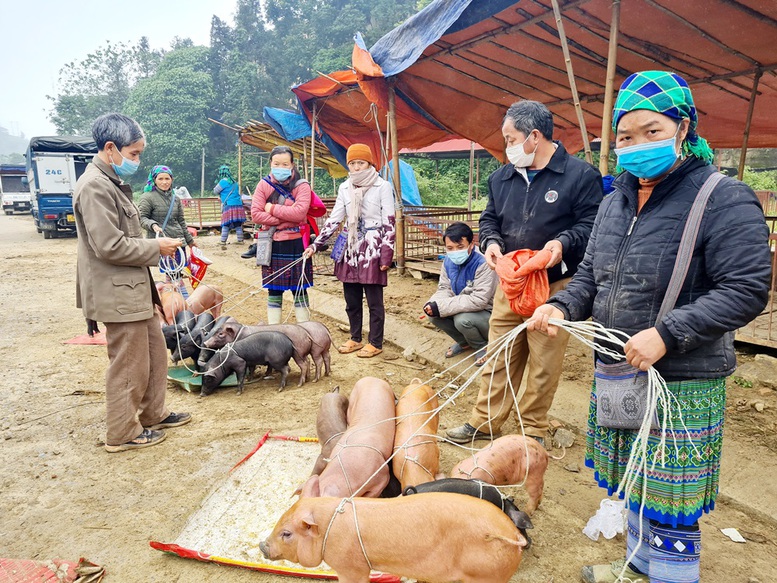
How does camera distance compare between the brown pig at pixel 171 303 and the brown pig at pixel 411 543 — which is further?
the brown pig at pixel 171 303

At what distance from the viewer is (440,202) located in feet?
76.5

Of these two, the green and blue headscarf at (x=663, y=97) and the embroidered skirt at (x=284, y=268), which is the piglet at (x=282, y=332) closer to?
the embroidered skirt at (x=284, y=268)

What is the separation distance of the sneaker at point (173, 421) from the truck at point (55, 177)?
16.2 metres

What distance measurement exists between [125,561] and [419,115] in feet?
24.8

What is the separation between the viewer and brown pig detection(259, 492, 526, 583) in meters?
1.88

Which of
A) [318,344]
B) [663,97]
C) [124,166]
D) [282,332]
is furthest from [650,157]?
[282,332]

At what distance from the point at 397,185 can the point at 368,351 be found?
3690mm

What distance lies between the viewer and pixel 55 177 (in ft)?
62.0

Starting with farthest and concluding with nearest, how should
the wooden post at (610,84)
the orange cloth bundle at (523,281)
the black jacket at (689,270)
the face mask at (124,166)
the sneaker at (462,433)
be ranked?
1. the wooden post at (610,84)
2. the sneaker at (462,433)
3. the face mask at (124,166)
4. the orange cloth bundle at (523,281)
5. the black jacket at (689,270)

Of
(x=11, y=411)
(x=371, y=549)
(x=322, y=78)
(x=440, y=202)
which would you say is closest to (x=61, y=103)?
(x=440, y=202)

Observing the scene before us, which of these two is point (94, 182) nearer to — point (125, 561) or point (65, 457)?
point (65, 457)

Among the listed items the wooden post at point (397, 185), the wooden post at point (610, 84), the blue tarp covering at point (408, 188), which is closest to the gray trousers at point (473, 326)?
the wooden post at point (610, 84)

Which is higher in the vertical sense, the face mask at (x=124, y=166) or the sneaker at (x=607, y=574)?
the face mask at (x=124, y=166)

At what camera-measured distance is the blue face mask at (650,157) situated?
1.74 m
